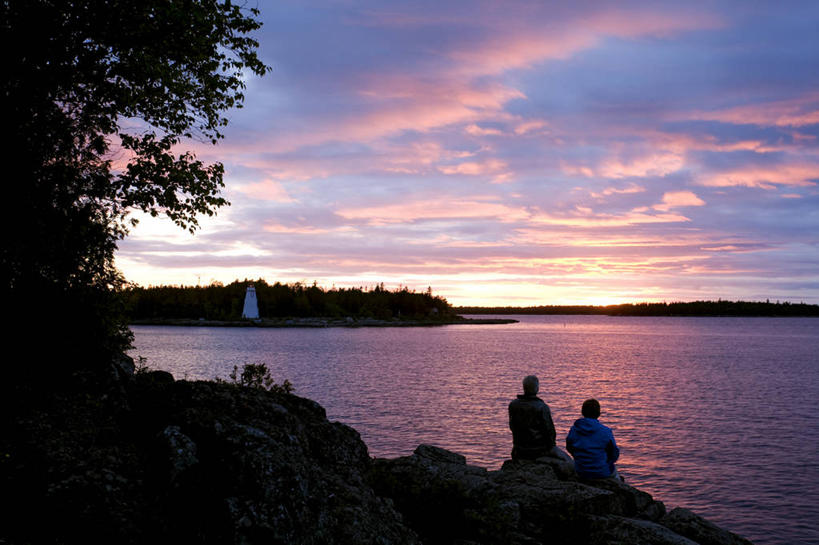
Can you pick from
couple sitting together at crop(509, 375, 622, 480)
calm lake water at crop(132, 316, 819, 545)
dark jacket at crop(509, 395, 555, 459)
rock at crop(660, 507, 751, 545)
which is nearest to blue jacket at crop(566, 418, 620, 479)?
couple sitting together at crop(509, 375, 622, 480)

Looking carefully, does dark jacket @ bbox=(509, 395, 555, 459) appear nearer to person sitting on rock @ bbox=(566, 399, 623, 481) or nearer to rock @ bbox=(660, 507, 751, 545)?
person sitting on rock @ bbox=(566, 399, 623, 481)

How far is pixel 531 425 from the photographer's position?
12.8 m

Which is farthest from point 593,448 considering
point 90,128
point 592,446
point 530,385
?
point 90,128

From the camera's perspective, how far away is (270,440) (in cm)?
679

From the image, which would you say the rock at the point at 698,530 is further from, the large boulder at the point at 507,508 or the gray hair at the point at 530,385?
the gray hair at the point at 530,385

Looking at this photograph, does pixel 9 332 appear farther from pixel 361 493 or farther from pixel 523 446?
pixel 523 446

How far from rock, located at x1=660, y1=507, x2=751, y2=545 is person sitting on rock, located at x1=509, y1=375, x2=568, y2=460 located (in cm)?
255

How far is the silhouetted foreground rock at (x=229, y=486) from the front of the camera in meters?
6.10

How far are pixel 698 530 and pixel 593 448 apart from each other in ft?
8.00

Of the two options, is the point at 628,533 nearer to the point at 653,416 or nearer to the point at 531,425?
the point at 531,425

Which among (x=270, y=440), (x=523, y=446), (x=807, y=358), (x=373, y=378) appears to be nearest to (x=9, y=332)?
(x=270, y=440)

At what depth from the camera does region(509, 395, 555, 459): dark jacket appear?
1261cm

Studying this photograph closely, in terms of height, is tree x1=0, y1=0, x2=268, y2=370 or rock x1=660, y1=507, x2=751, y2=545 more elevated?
tree x1=0, y1=0, x2=268, y2=370

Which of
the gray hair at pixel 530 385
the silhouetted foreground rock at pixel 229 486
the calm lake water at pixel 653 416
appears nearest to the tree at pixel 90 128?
the silhouetted foreground rock at pixel 229 486
